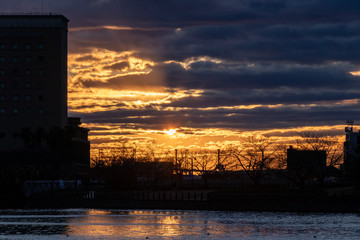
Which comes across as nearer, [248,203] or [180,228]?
[180,228]

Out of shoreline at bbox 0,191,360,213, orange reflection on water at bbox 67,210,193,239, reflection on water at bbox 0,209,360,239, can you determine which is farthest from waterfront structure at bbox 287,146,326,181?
orange reflection on water at bbox 67,210,193,239

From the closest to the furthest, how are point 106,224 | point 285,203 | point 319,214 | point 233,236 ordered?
point 233,236 → point 106,224 → point 319,214 → point 285,203

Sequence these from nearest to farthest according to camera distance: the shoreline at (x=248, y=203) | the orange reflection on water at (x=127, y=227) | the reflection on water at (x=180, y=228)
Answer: the reflection on water at (x=180, y=228) < the orange reflection on water at (x=127, y=227) < the shoreline at (x=248, y=203)

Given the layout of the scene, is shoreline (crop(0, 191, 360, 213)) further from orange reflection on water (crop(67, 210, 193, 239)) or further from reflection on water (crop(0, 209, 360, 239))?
orange reflection on water (crop(67, 210, 193, 239))

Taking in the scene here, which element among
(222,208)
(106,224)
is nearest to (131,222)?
(106,224)

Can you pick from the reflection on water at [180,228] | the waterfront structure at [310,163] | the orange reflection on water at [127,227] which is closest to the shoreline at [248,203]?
the reflection on water at [180,228]

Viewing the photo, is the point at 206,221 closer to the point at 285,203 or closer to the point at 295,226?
the point at 295,226

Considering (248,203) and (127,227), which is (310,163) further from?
(127,227)

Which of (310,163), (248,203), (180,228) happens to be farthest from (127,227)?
(310,163)

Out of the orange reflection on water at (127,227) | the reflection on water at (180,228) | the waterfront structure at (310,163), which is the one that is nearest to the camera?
the reflection on water at (180,228)

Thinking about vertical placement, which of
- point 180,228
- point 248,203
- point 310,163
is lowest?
point 180,228

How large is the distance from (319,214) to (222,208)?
15.6 m

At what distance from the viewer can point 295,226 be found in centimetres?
6681

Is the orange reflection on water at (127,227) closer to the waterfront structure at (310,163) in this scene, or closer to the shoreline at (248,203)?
the shoreline at (248,203)
